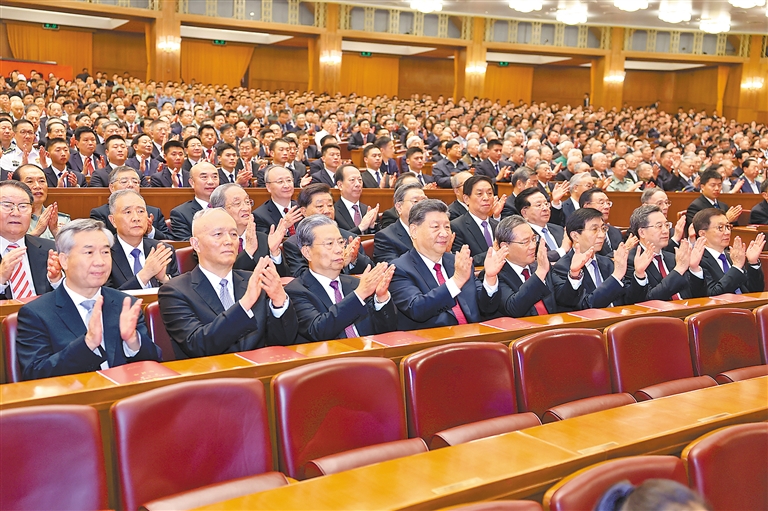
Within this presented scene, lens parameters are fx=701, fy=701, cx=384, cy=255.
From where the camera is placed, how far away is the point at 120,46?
49.1ft

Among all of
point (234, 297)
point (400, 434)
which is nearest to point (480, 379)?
point (400, 434)

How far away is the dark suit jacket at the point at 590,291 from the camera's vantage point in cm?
285

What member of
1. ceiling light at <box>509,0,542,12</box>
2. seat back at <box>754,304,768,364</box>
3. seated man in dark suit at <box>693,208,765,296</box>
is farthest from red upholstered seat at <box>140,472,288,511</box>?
ceiling light at <box>509,0,542,12</box>

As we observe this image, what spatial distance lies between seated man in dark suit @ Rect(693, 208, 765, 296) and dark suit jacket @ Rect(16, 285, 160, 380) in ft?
8.41

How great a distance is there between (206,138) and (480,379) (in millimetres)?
4684

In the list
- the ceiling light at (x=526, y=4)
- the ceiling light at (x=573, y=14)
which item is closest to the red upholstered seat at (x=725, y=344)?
the ceiling light at (x=526, y=4)

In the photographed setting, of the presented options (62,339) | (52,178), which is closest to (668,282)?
(62,339)

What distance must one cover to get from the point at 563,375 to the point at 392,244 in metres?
1.51

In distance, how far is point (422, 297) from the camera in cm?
253

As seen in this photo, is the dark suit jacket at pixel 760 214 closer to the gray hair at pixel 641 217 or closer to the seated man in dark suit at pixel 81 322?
the gray hair at pixel 641 217

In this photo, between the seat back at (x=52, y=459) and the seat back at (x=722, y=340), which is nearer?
the seat back at (x=52, y=459)

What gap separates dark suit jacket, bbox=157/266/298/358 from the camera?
207 centimetres

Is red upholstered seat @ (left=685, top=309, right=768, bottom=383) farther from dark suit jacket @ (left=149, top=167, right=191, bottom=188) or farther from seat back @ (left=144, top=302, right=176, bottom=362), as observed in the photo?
dark suit jacket @ (left=149, top=167, right=191, bottom=188)

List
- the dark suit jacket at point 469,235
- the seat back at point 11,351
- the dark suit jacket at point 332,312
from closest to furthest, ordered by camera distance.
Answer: the seat back at point 11,351, the dark suit jacket at point 332,312, the dark suit jacket at point 469,235
